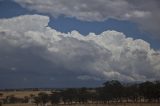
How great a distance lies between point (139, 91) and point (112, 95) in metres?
14.6

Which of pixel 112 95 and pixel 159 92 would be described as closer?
pixel 159 92

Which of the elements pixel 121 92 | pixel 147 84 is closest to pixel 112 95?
pixel 121 92

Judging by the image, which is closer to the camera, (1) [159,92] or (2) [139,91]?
(1) [159,92]

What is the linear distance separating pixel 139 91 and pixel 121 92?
31.6ft

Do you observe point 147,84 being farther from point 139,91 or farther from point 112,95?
point 112,95

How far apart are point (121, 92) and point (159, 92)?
77.0 feet

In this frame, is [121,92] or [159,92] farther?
[121,92]

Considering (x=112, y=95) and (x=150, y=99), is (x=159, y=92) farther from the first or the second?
(x=112, y=95)

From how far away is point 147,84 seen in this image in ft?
647

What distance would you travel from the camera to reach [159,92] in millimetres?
183875

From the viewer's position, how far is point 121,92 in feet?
656

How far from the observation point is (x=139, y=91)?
199m

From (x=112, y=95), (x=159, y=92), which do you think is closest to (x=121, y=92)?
→ (x=112, y=95)

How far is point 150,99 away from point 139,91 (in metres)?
8.45
